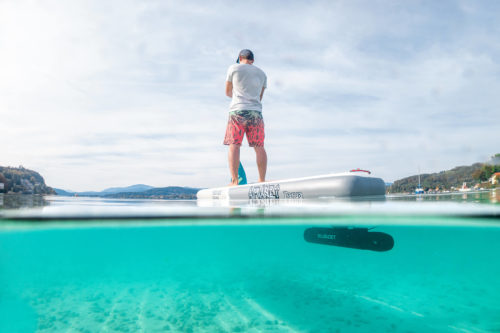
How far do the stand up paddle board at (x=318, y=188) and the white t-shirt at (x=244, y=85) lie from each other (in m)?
1.52

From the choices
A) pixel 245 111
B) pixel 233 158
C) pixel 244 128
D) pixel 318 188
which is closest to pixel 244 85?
pixel 245 111

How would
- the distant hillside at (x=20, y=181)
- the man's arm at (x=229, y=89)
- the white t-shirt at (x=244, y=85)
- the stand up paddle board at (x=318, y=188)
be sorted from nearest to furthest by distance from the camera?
the stand up paddle board at (x=318, y=188), the white t-shirt at (x=244, y=85), the man's arm at (x=229, y=89), the distant hillside at (x=20, y=181)

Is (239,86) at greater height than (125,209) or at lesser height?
greater

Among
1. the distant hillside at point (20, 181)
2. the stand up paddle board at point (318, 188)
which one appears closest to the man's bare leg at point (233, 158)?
the stand up paddle board at point (318, 188)

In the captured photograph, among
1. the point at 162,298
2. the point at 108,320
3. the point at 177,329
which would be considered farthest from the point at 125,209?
the point at 162,298

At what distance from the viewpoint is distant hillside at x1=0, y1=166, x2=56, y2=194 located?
724 centimetres

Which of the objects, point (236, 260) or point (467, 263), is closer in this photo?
point (236, 260)

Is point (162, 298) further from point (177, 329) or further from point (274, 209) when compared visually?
point (274, 209)

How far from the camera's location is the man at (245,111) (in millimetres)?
5918

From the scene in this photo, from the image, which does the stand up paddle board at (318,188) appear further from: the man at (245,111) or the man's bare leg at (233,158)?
the man at (245,111)

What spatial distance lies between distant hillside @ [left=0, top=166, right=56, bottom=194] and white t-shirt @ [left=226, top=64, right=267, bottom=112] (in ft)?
16.6

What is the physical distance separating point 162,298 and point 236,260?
19.0m

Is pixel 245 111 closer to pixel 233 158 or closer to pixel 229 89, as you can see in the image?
pixel 229 89

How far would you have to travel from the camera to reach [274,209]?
512 centimetres
